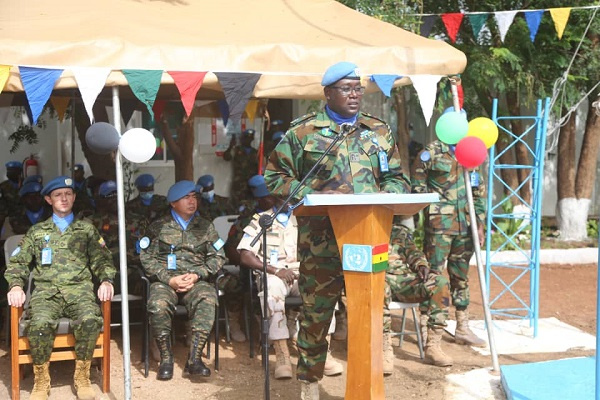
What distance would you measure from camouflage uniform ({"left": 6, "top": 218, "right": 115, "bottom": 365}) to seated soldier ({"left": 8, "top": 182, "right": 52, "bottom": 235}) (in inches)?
85.5

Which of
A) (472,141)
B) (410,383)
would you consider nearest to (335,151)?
(472,141)

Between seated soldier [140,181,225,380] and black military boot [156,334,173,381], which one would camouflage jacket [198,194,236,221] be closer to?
seated soldier [140,181,225,380]

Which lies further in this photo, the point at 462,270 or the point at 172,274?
the point at 462,270

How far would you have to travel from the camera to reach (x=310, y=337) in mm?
4895

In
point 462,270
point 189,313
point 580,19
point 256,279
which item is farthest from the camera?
point 580,19

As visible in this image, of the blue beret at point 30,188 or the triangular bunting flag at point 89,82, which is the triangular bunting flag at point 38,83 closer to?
the triangular bunting flag at point 89,82

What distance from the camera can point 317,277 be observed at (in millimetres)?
4805

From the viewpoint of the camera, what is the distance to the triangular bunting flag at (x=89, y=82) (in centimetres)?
548

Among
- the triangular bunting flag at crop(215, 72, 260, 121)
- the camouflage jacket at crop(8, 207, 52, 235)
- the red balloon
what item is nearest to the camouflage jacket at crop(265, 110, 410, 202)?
the triangular bunting flag at crop(215, 72, 260, 121)

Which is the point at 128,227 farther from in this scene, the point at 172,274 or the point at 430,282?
the point at 430,282

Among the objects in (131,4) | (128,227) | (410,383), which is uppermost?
(131,4)

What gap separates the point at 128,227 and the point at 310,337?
3.47 metres

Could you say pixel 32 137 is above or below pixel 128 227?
above

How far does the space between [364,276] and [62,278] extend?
2911 millimetres
